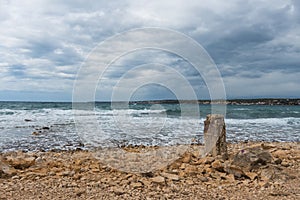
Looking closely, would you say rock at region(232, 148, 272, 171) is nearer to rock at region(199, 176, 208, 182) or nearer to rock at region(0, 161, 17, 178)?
rock at region(199, 176, 208, 182)

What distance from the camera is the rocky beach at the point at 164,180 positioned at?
391 centimetres

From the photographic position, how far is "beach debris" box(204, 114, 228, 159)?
600 centimetres

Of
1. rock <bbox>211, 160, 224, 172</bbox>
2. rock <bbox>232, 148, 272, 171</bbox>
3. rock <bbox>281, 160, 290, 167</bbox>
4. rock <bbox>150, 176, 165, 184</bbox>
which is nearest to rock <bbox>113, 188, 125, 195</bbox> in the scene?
rock <bbox>150, 176, 165, 184</bbox>

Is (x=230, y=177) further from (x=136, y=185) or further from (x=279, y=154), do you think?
(x=279, y=154)

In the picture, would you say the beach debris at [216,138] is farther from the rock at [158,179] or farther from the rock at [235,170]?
the rock at [158,179]

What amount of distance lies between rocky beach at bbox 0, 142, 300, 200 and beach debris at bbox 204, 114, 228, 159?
22.7 inches

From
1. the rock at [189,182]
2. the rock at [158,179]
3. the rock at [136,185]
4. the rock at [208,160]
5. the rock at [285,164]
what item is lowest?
the rock at [285,164]

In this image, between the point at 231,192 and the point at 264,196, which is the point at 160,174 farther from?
the point at 264,196

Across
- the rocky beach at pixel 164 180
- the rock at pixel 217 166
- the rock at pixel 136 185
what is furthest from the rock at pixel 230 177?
the rock at pixel 136 185

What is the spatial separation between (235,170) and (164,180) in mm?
1161

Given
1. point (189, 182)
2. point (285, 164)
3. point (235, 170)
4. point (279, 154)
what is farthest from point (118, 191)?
point (279, 154)

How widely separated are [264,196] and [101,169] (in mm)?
2491

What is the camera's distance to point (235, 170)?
4.70 meters

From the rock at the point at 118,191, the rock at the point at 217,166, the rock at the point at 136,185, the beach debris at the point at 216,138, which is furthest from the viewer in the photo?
the beach debris at the point at 216,138
